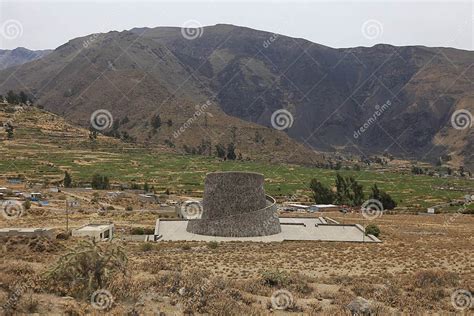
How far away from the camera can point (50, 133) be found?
112250mm

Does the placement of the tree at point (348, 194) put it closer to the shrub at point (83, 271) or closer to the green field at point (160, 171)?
the green field at point (160, 171)

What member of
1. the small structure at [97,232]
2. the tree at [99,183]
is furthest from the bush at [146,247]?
the tree at [99,183]

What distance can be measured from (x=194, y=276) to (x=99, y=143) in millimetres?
102282

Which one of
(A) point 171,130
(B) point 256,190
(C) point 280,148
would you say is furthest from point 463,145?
(B) point 256,190

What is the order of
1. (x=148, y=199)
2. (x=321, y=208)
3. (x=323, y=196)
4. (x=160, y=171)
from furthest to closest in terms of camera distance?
(x=160, y=171) → (x=323, y=196) → (x=148, y=199) → (x=321, y=208)

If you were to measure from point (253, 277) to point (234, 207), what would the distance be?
13583mm

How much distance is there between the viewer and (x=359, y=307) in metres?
12.6

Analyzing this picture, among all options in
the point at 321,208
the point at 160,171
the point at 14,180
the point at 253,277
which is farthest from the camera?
the point at 160,171

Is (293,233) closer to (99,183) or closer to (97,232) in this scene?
(97,232)

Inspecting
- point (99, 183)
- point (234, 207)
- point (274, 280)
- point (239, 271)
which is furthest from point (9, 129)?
point (274, 280)

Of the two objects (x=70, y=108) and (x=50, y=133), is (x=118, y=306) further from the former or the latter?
(x=70, y=108)

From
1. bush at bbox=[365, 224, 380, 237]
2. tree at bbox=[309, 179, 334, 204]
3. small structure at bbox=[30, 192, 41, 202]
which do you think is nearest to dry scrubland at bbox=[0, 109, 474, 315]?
bush at bbox=[365, 224, 380, 237]

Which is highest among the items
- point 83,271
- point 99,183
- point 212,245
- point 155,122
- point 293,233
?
point 155,122

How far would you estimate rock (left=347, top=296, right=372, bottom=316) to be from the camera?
40.7ft
